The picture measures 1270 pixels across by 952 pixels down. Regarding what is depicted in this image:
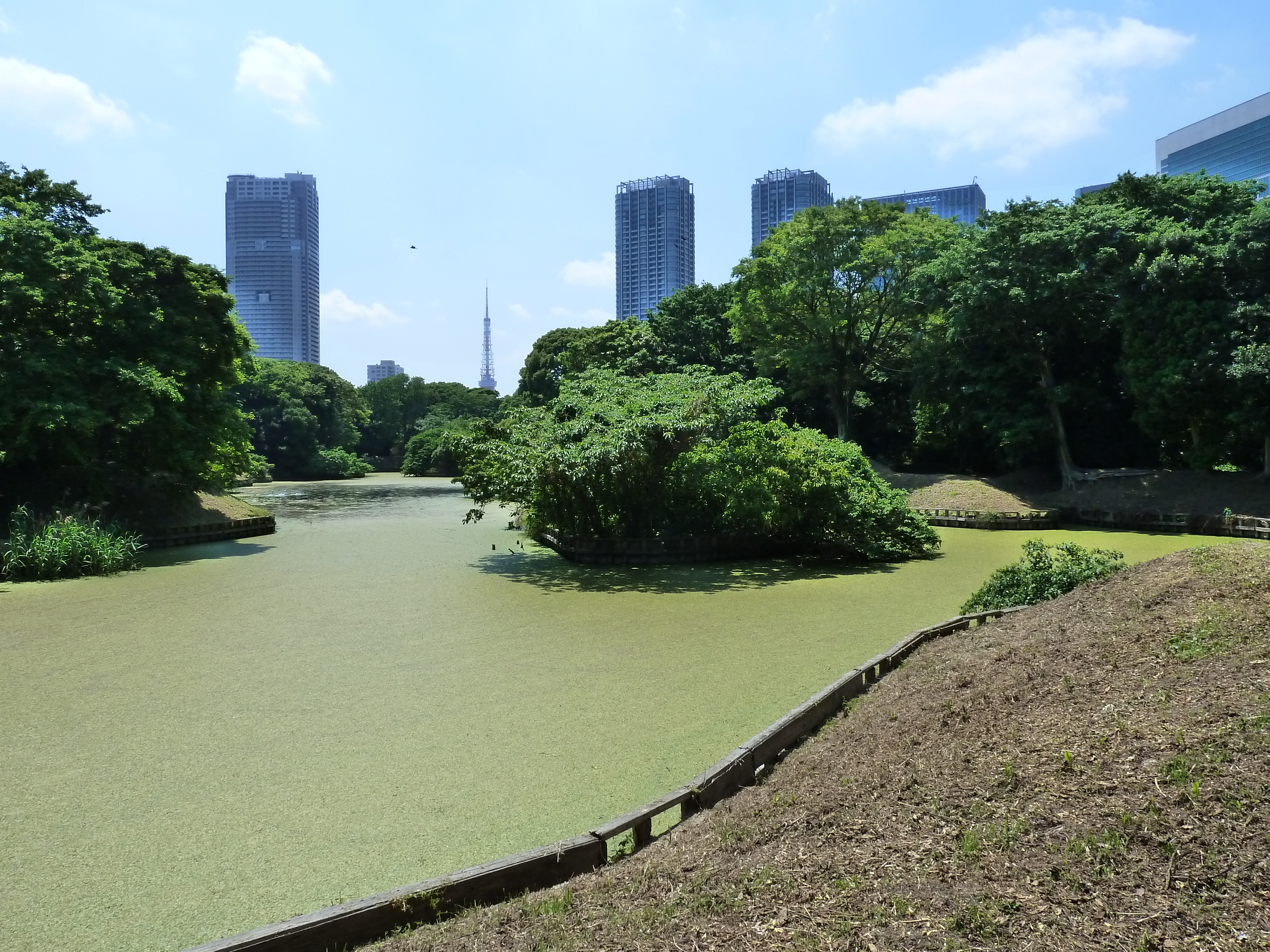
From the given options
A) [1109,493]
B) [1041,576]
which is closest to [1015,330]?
[1109,493]

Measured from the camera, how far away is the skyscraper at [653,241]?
314 ft

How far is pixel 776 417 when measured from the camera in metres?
15.5

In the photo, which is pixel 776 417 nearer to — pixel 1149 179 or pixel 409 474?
pixel 1149 179

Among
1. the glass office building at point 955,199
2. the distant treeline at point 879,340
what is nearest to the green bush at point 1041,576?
the distant treeline at point 879,340

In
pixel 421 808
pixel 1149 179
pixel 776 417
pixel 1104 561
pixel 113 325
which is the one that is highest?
pixel 1149 179

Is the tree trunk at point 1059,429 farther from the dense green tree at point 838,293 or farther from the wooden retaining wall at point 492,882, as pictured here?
the wooden retaining wall at point 492,882

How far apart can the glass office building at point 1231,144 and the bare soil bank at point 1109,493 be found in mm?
66276

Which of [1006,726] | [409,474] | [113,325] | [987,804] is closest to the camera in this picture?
[987,804]

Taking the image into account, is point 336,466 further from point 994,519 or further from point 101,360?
point 994,519

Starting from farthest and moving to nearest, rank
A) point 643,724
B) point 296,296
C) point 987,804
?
point 296,296, point 643,724, point 987,804

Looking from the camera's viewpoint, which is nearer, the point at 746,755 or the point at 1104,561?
the point at 746,755

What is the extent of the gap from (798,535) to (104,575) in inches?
470

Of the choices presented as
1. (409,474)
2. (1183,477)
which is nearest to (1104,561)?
(1183,477)

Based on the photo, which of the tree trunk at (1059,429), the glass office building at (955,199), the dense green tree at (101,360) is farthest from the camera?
the glass office building at (955,199)
